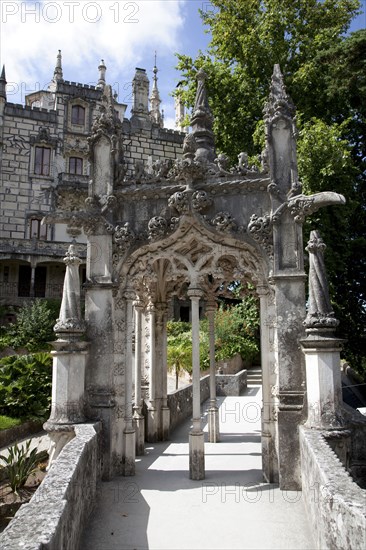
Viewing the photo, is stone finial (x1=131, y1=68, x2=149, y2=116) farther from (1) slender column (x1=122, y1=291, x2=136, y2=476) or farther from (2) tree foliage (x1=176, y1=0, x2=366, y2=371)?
(1) slender column (x1=122, y1=291, x2=136, y2=476)

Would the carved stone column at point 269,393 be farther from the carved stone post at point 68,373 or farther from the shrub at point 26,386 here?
the shrub at point 26,386

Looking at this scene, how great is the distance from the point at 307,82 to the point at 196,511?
15824mm

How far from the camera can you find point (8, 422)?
13.6m

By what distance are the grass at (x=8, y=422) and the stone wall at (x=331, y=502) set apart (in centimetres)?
975

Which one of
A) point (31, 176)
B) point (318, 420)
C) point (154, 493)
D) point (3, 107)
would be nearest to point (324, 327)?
point (318, 420)

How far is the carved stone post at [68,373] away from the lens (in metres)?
7.54

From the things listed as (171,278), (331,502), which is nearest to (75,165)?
(171,278)

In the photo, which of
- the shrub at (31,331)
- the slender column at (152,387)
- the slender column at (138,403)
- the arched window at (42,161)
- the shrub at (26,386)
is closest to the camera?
the slender column at (138,403)

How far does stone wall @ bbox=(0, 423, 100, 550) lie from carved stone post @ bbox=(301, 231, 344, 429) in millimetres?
3275

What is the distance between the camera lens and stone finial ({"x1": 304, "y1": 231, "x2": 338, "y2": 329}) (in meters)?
6.94

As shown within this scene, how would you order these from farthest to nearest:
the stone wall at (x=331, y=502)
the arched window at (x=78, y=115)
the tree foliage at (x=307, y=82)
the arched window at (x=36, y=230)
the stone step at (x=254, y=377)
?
the arched window at (x=78, y=115), the arched window at (x=36, y=230), the stone step at (x=254, y=377), the tree foliage at (x=307, y=82), the stone wall at (x=331, y=502)

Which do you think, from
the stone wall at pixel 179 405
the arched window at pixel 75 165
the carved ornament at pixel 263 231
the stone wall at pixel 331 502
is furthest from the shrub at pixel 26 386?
the arched window at pixel 75 165

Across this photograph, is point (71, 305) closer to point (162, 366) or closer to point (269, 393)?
point (269, 393)

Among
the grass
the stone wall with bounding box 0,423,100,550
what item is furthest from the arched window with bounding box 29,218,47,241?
the stone wall with bounding box 0,423,100,550
